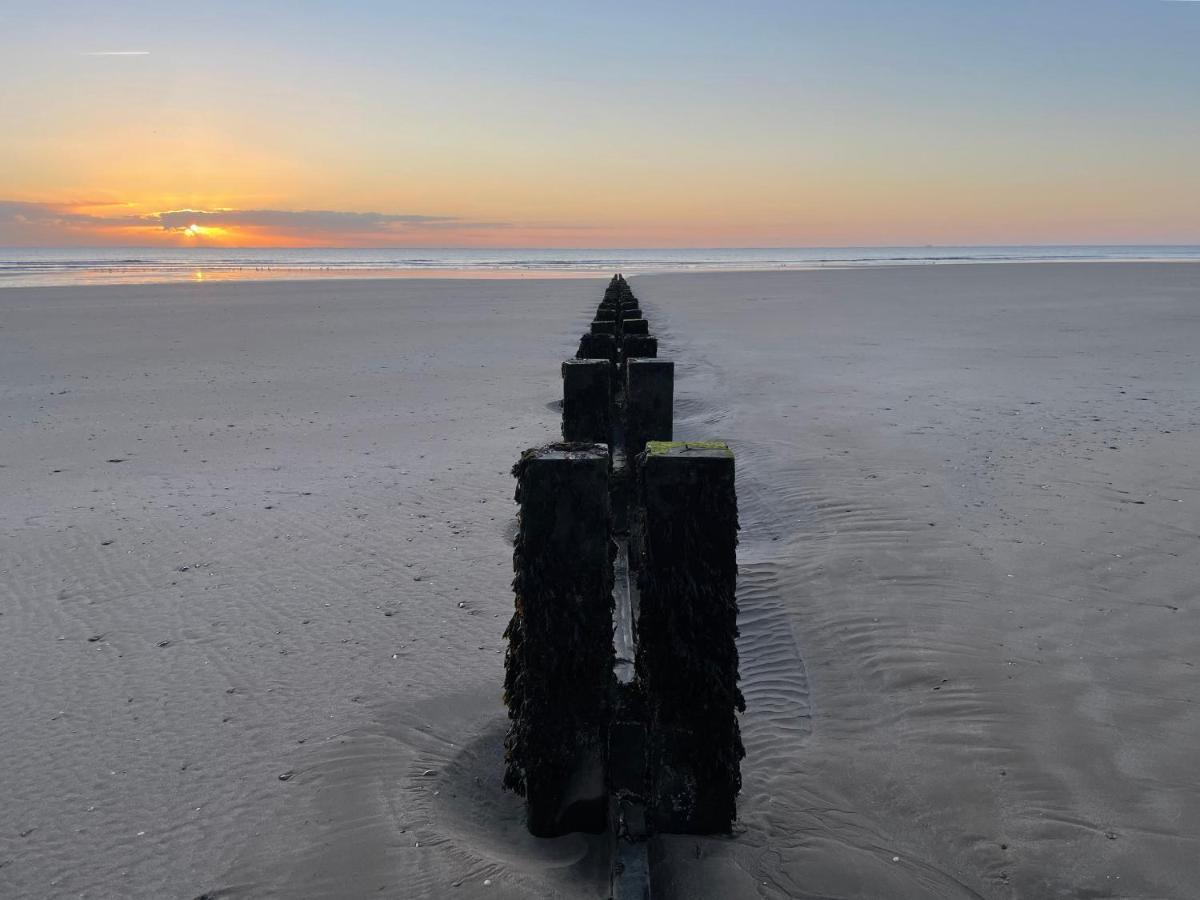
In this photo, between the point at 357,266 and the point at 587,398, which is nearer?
the point at 587,398

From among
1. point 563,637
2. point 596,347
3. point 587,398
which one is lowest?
point 563,637

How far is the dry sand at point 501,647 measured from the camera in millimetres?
2840

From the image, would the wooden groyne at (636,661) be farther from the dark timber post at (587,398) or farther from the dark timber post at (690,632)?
the dark timber post at (587,398)

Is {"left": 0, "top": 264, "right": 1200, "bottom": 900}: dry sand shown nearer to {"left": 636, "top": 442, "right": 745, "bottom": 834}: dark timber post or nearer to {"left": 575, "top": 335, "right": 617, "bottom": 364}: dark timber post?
{"left": 636, "top": 442, "right": 745, "bottom": 834}: dark timber post

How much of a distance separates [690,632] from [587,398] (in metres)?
2.22

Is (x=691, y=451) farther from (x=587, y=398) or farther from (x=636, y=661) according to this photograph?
(x=587, y=398)

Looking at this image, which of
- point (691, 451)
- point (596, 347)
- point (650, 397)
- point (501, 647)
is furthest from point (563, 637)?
point (596, 347)

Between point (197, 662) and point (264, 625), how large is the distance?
0.44 meters

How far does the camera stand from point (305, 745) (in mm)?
3484

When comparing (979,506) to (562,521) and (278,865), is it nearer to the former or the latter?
(562,521)

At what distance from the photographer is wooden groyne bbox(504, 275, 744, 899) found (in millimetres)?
2531

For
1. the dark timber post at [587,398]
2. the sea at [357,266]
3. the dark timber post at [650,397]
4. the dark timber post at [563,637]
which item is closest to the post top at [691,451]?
the dark timber post at [563,637]

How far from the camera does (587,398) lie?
4.64 m

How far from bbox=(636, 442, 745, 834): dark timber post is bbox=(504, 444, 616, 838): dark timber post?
0.14 metres
